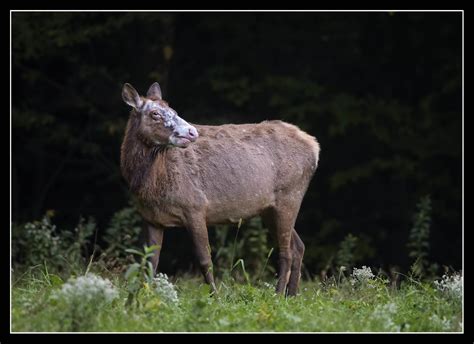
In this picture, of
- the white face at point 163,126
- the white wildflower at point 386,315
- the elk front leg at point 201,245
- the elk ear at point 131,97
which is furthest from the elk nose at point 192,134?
the white wildflower at point 386,315

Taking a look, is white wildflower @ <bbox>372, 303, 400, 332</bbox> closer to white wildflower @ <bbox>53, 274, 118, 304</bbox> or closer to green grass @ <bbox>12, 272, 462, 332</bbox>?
green grass @ <bbox>12, 272, 462, 332</bbox>

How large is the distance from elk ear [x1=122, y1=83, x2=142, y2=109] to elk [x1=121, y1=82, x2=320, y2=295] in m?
0.01

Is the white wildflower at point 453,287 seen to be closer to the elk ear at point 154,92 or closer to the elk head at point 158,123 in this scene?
the elk head at point 158,123

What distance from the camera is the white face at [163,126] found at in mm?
9031

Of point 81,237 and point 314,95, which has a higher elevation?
point 314,95

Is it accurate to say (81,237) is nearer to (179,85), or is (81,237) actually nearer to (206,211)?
(206,211)

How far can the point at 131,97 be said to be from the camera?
9281 mm

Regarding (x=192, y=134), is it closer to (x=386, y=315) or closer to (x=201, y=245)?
(x=201, y=245)

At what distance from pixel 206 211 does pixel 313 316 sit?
2.14 meters

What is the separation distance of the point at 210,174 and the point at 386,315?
2.73 m

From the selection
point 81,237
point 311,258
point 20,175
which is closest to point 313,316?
point 81,237

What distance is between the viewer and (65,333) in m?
6.89

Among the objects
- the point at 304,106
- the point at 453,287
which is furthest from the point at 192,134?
the point at 304,106

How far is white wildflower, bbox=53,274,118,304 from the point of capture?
23.1ft
